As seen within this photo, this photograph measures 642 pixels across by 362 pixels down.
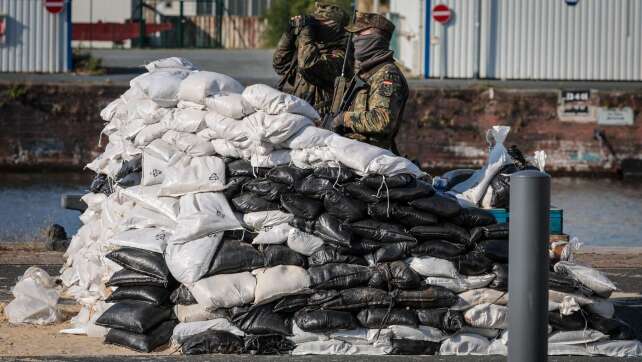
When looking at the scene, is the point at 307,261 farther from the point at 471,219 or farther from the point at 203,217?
the point at 471,219

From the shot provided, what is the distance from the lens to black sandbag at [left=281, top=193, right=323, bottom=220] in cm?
804

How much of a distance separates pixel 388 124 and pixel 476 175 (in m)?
0.83

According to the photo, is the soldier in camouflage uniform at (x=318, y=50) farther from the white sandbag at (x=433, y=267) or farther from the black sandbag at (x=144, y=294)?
the black sandbag at (x=144, y=294)

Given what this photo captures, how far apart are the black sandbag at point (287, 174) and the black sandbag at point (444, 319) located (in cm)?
115

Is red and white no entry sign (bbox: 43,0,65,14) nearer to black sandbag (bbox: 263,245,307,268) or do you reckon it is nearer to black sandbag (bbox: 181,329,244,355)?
black sandbag (bbox: 263,245,307,268)

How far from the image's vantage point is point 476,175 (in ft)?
29.5

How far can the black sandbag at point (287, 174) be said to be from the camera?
26.7 feet

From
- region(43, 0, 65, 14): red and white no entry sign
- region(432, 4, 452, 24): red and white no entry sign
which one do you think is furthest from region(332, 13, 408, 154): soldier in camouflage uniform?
region(43, 0, 65, 14): red and white no entry sign

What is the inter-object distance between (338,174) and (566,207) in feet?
46.9

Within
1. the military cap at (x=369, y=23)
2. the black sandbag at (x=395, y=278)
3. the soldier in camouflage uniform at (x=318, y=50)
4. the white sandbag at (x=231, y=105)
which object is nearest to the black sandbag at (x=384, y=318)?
the black sandbag at (x=395, y=278)

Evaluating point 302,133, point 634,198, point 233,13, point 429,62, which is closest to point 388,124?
point 302,133

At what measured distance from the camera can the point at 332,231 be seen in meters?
7.92

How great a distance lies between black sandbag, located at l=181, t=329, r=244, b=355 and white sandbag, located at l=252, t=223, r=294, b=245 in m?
0.62

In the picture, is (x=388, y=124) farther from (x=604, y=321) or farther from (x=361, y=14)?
(x=604, y=321)
